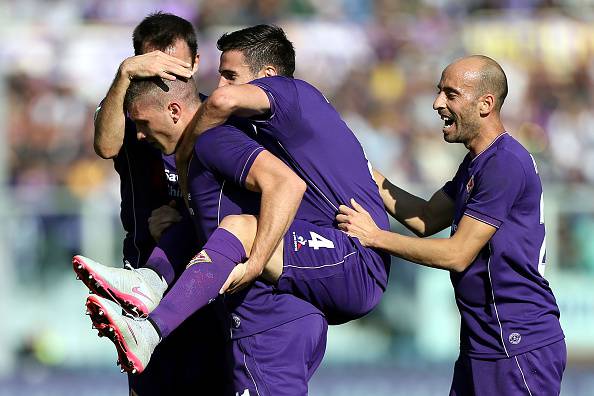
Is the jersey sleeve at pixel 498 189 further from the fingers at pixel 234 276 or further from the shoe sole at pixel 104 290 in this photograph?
the shoe sole at pixel 104 290

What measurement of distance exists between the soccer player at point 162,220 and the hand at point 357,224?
32.5 inches

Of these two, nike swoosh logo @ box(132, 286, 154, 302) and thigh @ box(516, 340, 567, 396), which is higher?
nike swoosh logo @ box(132, 286, 154, 302)

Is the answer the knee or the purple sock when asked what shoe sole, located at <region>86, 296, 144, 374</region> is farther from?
the knee

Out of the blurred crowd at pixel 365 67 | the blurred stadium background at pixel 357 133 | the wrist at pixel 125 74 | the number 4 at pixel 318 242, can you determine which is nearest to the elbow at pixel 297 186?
the number 4 at pixel 318 242

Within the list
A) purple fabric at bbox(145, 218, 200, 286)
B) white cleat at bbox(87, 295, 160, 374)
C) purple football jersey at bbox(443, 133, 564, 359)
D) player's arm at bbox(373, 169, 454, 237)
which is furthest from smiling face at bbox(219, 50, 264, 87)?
white cleat at bbox(87, 295, 160, 374)

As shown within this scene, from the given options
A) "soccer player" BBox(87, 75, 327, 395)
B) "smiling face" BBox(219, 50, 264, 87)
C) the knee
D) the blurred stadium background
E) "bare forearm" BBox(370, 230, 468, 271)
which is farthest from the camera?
the blurred stadium background

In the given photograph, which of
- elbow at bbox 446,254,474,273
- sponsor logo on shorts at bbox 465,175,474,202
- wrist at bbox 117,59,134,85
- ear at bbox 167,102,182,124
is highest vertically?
wrist at bbox 117,59,134,85

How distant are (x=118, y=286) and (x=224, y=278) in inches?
18.4

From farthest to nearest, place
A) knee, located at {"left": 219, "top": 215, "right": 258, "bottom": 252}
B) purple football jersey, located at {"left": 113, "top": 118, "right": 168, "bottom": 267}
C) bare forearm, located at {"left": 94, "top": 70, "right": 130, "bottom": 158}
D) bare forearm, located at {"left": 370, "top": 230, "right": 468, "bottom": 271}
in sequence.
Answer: purple football jersey, located at {"left": 113, "top": 118, "right": 168, "bottom": 267}, bare forearm, located at {"left": 94, "top": 70, "right": 130, "bottom": 158}, bare forearm, located at {"left": 370, "top": 230, "right": 468, "bottom": 271}, knee, located at {"left": 219, "top": 215, "right": 258, "bottom": 252}

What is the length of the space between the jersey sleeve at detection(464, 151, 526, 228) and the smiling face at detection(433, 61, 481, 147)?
0.77 feet

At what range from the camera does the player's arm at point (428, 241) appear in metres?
4.88

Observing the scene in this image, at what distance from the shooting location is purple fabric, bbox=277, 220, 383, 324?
15.6 feet

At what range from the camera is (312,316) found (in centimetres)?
486

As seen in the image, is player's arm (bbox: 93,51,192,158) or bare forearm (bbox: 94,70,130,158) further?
bare forearm (bbox: 94,70,130,158)
